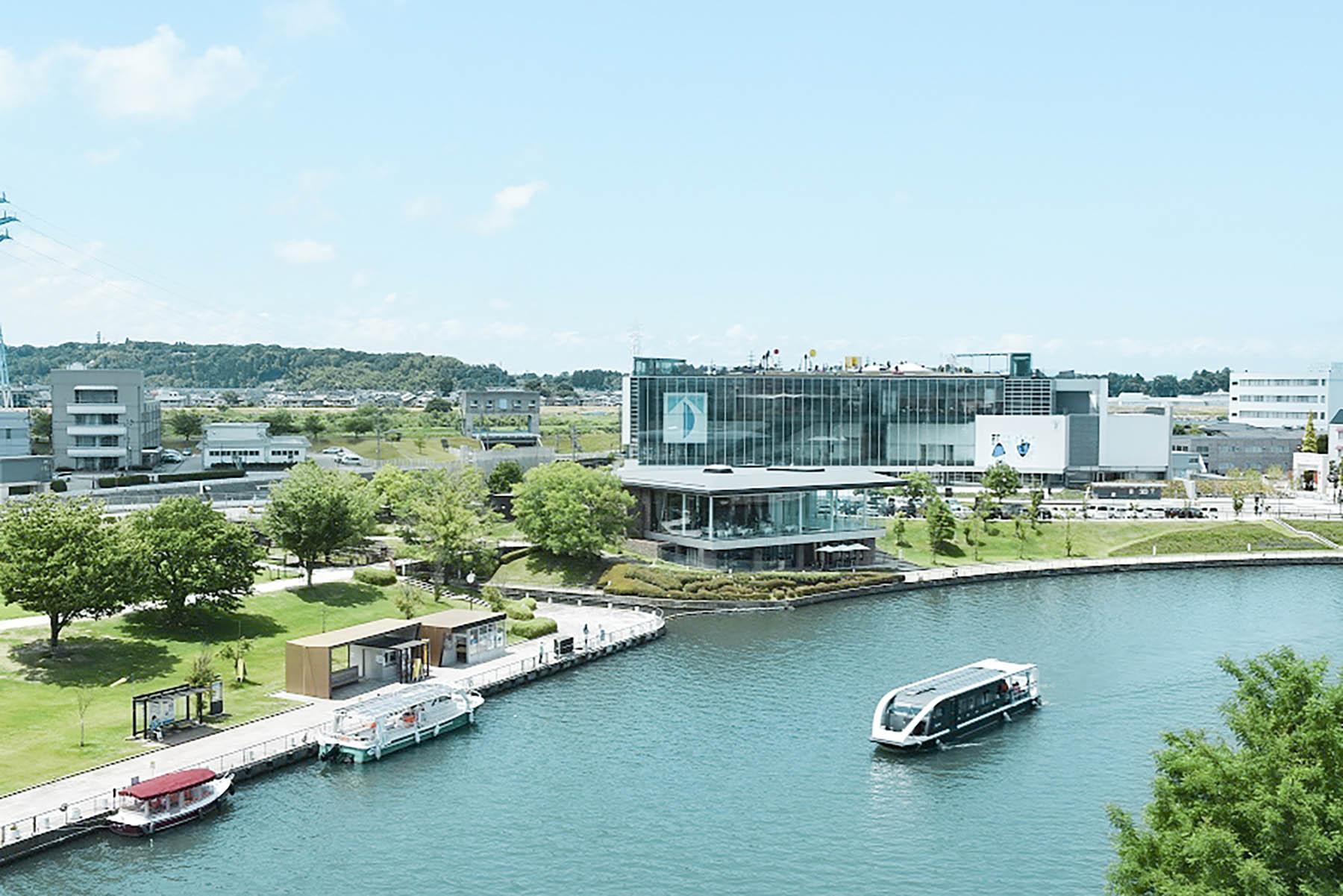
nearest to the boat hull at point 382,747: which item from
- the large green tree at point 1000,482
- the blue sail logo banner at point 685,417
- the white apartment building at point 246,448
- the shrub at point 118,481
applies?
the large green tree at point 1000,482

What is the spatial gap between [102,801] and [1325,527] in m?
84.0

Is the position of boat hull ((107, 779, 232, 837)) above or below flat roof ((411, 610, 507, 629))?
below

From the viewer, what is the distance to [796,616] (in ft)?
209

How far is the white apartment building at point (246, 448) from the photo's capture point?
378 feet

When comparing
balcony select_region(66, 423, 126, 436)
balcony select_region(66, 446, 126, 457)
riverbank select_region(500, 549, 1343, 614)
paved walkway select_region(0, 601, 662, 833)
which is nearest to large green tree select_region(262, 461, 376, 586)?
riverbank select_region(500, 549, 1343, 614)

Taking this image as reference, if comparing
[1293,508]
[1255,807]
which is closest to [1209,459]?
[1293,508]

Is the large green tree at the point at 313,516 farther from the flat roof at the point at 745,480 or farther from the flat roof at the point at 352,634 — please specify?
the flat roof at the point at 745,480

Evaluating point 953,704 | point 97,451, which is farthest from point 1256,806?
point 97,451

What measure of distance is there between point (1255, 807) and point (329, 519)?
4938cm

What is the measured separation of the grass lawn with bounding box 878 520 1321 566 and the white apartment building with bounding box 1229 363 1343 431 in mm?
75958

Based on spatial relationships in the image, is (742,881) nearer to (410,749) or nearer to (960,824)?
(960,824)

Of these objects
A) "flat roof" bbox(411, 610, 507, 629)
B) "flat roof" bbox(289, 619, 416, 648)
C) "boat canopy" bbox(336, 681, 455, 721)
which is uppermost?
"flat roof" bbox(289, 619, 416, 648)

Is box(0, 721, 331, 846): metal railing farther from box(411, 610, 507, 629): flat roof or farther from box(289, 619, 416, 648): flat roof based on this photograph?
box(411, 610, 507, 629): flat roof

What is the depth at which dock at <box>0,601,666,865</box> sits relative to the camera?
1246 inches
